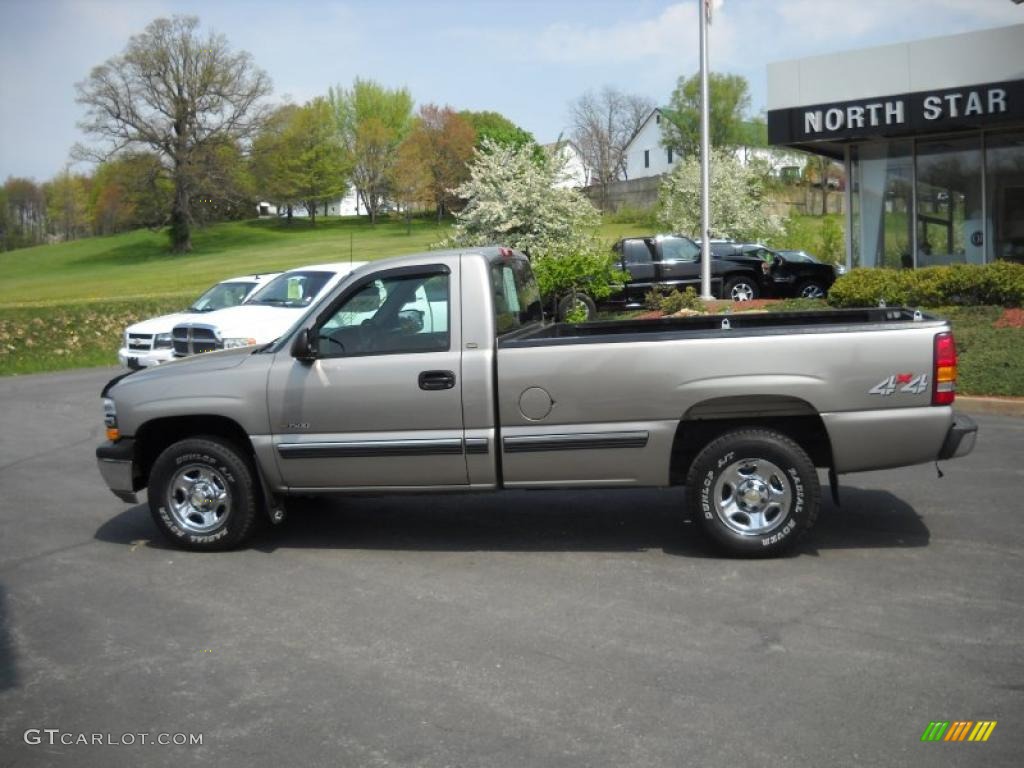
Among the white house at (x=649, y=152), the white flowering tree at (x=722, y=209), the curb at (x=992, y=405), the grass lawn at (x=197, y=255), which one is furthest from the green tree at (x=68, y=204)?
the curb at (x=992, y=405)

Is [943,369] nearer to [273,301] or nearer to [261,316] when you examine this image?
[261,316]

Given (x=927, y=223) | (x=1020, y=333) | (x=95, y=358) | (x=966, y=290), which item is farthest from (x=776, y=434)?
(x=95, y=358)

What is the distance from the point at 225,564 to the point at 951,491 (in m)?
5.32

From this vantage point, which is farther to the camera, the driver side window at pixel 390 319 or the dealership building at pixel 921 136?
the dealership building at pixel 921 136

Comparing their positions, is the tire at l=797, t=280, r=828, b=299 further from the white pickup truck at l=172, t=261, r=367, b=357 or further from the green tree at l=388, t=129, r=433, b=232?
the green tree at l=388, t=129, r=433, b=232

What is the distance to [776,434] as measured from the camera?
21.5ft

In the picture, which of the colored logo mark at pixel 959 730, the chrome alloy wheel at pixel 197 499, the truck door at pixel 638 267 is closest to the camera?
the colored logo mark at pixel 959 730

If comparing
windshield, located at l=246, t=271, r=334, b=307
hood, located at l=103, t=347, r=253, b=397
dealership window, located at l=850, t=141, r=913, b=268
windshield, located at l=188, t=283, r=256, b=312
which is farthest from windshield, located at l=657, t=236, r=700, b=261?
hood, located at l=103, t=347, r=253, b=397

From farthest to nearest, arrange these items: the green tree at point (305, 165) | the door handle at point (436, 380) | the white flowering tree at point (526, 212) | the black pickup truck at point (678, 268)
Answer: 1. the green tree at point (305, 165)
2. the white flowering tree at point (526, 212)
3. the black pickup truck at point (678, 268)
4. the door handle at point (436, 380)

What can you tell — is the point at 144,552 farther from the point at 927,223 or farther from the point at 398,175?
the point at 398,175

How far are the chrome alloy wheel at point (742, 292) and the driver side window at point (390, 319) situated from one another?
703 inches

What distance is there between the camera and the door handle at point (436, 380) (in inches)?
264

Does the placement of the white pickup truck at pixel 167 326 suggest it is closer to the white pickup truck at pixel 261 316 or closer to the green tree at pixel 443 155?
the white pickup truck at pixel 261 316

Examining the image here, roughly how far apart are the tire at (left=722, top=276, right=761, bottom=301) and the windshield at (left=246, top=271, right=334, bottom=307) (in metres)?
10.6
